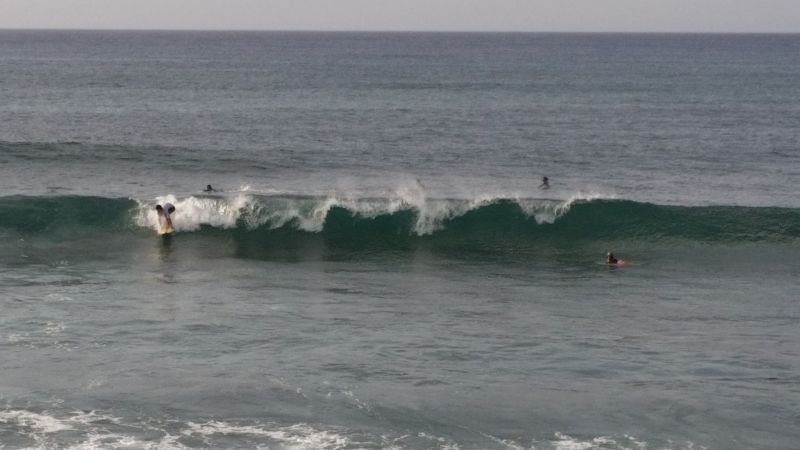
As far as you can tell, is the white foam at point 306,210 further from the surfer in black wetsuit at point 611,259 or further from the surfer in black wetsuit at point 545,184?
the surfer in black wetsuit at point 545,184

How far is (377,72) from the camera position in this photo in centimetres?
A: 12900

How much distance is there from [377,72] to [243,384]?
11038 cm

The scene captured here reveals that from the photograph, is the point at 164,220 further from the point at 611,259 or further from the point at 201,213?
the point at 611,259

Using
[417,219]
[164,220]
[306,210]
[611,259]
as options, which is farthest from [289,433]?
[306,210]

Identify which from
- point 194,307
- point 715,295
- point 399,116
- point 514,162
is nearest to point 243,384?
point 194,307

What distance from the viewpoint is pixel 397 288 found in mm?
28531

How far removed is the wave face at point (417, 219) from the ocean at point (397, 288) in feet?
0.32

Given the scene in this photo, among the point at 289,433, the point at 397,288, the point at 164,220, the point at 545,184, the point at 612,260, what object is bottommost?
the point at 289,433

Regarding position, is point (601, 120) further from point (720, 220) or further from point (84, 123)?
point (720, 220)

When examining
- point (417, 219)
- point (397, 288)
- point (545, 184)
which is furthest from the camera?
point (545, 184)

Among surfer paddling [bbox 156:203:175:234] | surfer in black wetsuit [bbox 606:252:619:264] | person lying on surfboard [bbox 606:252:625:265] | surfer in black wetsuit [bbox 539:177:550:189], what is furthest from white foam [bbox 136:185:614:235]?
surfer in black wetsuit [bbox 539:177:550:189]

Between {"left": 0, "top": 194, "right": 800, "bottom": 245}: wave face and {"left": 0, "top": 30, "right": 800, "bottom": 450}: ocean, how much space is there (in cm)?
10

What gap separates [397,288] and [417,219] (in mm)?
7365

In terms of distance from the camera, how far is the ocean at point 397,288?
19.1 m
